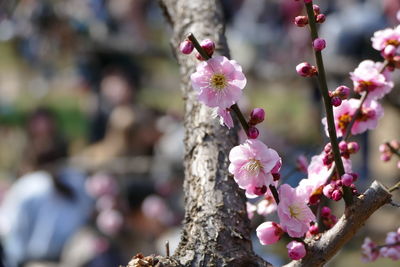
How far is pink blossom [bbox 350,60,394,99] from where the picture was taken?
5.13 feet

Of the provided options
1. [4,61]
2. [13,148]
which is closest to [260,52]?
[13,148]

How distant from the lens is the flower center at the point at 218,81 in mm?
1293

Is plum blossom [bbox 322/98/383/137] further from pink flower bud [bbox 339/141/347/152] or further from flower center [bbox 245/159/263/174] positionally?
flower center [bbox 245/159/263/174]

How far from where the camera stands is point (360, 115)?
63.4 inches

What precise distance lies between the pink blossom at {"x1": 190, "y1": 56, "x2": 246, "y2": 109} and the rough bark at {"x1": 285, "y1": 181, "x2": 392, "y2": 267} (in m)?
0.26

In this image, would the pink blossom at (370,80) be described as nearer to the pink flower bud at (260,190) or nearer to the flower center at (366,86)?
the flower center at (366,86)

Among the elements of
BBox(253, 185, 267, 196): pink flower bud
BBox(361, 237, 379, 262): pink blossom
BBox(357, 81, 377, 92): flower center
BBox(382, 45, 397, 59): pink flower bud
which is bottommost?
BBox(253, 185, 267, 196): pink flower bud

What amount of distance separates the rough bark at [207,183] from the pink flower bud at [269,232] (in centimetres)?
6

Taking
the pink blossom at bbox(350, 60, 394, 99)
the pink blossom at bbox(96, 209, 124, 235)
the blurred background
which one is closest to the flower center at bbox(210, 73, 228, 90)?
the pink blossom at bbox(350, 60, 394, 99)

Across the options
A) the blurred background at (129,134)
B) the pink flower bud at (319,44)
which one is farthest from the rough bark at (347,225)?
the blurred background at (129,134)

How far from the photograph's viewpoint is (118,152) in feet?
17.9

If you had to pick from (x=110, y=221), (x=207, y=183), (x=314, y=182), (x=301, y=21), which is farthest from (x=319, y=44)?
(x=110, y=221)

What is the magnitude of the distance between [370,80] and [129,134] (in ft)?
12.9

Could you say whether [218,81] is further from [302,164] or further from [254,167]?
[302,164]
